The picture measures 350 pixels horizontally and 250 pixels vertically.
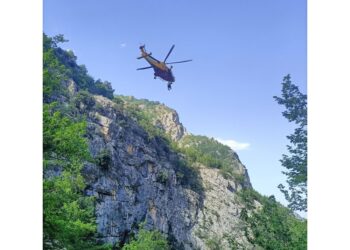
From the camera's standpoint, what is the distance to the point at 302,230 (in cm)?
580

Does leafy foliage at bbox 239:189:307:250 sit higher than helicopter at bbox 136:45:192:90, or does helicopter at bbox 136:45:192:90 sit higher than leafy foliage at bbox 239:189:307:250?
helicopter at bbox 136:45:192:90

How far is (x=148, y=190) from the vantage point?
70.9 feet

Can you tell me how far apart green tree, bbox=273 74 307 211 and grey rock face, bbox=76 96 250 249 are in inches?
476

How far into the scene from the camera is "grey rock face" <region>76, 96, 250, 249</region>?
1848 centimetres

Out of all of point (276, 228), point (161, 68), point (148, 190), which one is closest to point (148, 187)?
point (148, 190)

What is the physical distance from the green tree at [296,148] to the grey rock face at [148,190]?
39.6ft

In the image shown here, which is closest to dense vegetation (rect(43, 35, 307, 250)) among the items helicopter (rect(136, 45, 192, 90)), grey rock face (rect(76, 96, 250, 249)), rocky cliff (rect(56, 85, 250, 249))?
helicopter (rect(136, 45, 192, 90))

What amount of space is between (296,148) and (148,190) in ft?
54.1

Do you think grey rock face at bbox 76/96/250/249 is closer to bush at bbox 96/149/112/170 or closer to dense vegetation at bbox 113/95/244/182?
bush at bbox 96/149/112/170
